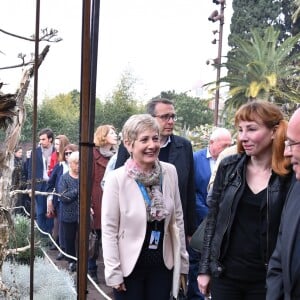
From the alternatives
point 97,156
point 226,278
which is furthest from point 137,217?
point 97,156

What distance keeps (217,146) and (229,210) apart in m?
1.54

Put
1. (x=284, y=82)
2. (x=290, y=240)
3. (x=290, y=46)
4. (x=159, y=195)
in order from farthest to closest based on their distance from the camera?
1. (x=290, y=46)
2. (x=284, y=82)
3. (x=159, y=195)
4. (x=290, y=240)

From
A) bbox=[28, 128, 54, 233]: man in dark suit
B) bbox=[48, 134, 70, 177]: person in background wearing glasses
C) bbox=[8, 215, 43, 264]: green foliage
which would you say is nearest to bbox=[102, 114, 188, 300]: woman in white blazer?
bbox=[8, 215, 43, 264]: green foliage

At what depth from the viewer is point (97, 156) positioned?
11.9 ft

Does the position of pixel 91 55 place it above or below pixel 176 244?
above

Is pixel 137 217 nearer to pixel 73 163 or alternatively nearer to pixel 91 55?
pixel 91 55

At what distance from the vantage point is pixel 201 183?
10.3 ft

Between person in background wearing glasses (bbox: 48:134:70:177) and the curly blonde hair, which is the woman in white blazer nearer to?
the curly blonde hair

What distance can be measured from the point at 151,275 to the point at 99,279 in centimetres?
202

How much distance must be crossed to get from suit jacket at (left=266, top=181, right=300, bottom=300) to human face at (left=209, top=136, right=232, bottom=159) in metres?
1.80

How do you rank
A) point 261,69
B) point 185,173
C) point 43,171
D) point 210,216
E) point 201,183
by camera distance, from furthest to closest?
point 261,69
point 43,171
point 201,183
point 185,173
point 210,216

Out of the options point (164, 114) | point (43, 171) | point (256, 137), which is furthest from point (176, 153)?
point (43, 171)

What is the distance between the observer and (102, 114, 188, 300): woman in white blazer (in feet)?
5.97

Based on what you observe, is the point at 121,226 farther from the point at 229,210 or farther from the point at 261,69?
the point at 261,69
